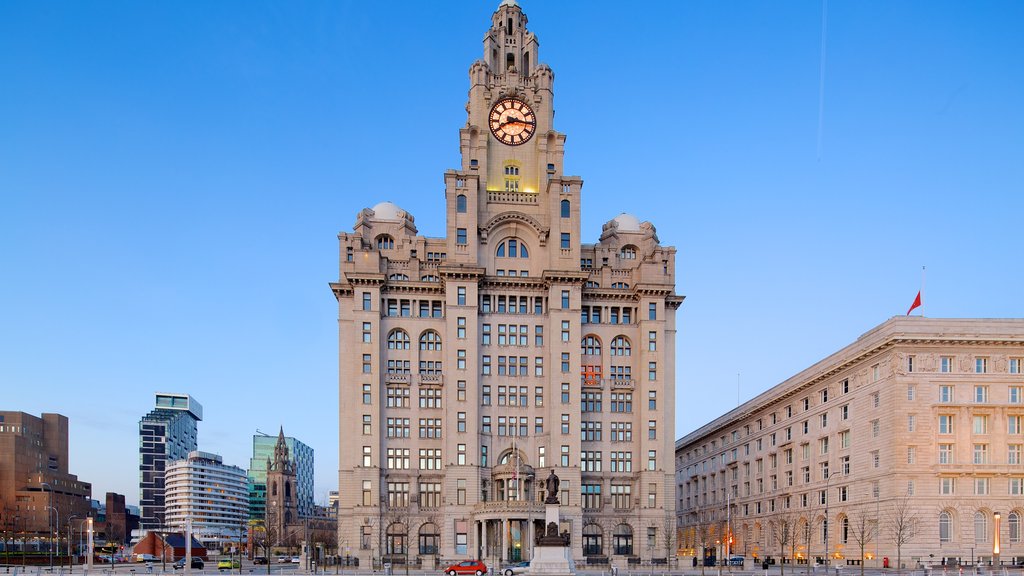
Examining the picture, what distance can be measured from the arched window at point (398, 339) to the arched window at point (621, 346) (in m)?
27.3

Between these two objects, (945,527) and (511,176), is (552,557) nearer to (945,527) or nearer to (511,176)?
(945,527)

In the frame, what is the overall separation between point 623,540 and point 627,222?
43.4 m

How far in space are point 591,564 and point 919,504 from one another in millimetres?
37914

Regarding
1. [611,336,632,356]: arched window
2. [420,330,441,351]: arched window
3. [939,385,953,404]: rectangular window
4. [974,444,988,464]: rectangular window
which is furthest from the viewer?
[611,336,632,356]: arched window

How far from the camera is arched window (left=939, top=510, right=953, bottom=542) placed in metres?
93.6

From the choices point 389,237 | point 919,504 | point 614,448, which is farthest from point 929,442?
point 389,237

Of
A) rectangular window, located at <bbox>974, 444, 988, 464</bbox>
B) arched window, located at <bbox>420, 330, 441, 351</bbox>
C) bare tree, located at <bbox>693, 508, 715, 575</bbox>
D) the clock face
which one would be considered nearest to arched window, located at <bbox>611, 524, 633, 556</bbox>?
bare tree, located at <bbox>693, 508, 715, 575</bbox>

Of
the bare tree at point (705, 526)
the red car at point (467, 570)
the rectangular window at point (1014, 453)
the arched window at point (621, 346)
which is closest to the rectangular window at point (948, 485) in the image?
the rectangular window at point (1014, 453)

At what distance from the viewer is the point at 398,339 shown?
118 meters

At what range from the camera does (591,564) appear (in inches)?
4341

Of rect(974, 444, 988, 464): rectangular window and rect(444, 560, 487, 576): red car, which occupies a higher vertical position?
rect(974, 444, 988, 464): rectangular window

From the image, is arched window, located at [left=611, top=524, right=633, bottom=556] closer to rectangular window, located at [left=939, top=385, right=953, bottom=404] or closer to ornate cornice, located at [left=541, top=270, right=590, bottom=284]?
ornate cornice, located at [left=541, top=270, right=590, bottom=284]

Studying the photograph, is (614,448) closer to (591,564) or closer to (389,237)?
(591,564)

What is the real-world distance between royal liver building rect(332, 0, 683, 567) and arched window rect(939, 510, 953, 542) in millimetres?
32664
